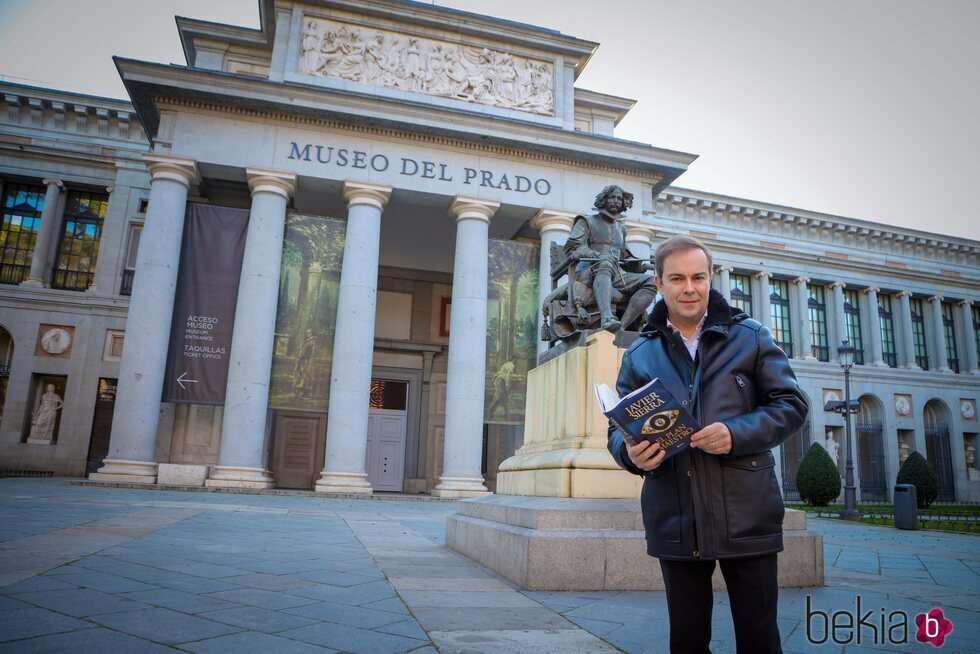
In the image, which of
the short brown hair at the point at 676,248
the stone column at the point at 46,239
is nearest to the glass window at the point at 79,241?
the stone column at the point at 46,239

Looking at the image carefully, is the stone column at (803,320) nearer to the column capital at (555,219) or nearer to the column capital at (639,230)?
the column capital at (639,230)

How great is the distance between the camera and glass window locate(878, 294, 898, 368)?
116 ft

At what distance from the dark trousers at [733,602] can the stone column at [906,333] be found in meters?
39.3

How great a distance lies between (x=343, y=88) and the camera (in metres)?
21.2

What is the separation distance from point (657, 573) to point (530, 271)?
1742cm

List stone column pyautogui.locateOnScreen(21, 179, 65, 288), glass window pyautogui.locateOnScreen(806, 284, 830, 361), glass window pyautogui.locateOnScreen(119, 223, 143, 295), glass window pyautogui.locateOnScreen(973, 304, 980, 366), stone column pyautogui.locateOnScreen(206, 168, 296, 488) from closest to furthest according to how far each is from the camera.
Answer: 1. stone column pyautogui.locateOnScreen(206, 168, 296, 488)
2. stone column pyautogui.locateOnScreen(21, 179, 65, 288)
3. glass window pyautogui.locateOnScreen(119, 223, 143, 295)
4. glass window pyautogui.locateOnScreen(806, 284, 830, 361)
5. glass window pyautogui.locateOnScreen(973, 304, 980, 366)

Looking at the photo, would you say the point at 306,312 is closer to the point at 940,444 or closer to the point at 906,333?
the point at 906,333

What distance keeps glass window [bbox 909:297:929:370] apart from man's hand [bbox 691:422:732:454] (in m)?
40.2

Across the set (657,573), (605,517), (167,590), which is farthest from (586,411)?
(167,590)

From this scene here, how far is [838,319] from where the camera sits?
3394cm

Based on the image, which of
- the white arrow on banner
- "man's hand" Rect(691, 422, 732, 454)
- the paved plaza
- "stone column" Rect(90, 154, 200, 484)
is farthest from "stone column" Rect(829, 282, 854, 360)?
"man's hand" Rect(691, 422, 732, 454)

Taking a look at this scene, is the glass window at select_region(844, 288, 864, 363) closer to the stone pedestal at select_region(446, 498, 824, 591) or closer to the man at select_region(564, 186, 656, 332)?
the man at select_region(564, 186, 656, 332)

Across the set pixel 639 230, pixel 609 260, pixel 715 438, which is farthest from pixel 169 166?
pixel 715 438

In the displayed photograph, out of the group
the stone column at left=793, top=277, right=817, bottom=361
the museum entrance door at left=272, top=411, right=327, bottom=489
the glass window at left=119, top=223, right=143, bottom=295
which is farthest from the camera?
the stone column at left=793, top=277, right=817, bottom=361
